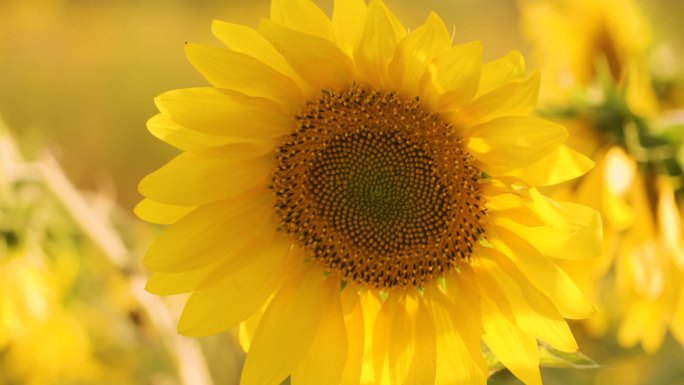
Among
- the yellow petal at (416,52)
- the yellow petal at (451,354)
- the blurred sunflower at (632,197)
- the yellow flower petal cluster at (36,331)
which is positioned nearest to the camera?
the yellow petal at (416,52)

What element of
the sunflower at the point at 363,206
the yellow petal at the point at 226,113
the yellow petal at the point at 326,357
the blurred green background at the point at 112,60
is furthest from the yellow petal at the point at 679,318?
the blurred green background at the point at 112,60

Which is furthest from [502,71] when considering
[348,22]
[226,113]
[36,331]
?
[36,331]

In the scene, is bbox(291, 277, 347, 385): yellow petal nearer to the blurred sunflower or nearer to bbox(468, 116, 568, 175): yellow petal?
bbox(468, 116, 568, 175): yellow petal

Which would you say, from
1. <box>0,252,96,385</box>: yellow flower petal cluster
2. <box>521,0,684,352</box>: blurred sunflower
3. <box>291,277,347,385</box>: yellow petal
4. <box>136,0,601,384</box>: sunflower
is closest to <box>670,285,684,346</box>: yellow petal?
<box>521,0,684,352</box>: blurred sunflower

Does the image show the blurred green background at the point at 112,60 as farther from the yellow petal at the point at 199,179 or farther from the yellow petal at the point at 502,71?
the yellow petal at the point at 502,71

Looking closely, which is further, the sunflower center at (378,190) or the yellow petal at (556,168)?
the sunflower center at (378,190)

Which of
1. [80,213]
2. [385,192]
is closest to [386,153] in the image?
[385,192]

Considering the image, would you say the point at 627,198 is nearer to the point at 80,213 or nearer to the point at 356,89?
the point at 356,89
